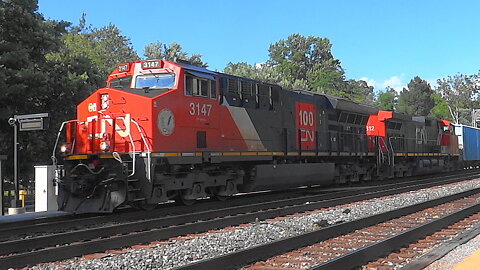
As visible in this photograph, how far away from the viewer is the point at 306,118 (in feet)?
56.2

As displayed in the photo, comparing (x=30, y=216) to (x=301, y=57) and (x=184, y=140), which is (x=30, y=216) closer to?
(x=184, y=140)

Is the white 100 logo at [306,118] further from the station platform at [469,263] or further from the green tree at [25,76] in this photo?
the station platform at [469,263]

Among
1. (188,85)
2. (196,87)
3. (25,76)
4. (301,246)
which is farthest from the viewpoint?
(25,76)

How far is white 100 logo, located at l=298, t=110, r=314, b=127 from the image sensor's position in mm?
16736

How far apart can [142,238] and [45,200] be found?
19.0ft

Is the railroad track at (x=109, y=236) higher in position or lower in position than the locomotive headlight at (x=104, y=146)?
lower

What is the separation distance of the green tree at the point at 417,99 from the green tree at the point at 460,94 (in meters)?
3.73

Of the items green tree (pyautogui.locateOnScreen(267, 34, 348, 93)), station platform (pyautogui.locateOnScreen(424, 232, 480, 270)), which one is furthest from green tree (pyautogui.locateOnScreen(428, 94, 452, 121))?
station platform (pyautogui.locateOnScreen(424, 232, 480, 270))

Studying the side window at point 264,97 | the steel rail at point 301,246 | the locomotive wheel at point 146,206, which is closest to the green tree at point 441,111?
the side window at point 264,97

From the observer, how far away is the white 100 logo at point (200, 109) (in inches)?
461

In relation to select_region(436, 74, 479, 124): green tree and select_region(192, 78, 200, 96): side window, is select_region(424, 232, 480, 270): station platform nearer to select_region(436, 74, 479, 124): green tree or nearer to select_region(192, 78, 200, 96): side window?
select_region(192, 78, 200, 96): side window

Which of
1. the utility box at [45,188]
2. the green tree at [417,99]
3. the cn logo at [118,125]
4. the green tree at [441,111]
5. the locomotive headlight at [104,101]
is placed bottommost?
the utility box at [45,188]

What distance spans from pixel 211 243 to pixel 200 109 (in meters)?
5.02

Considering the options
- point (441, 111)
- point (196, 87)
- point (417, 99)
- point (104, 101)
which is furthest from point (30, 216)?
point (417, 99)
